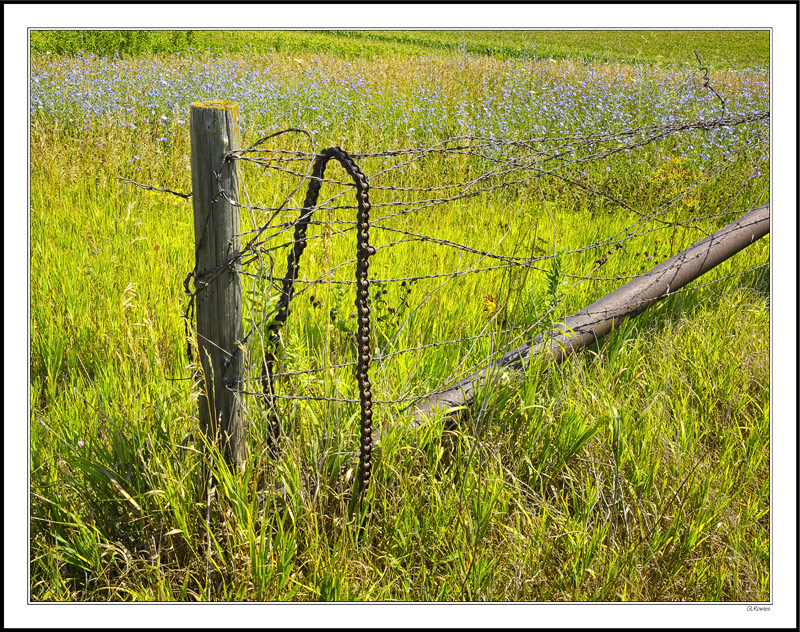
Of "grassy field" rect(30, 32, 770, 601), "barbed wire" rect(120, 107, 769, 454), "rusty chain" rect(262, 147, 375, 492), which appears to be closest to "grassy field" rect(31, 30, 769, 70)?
"barbed wire" rect(120, 107, 769, 454)

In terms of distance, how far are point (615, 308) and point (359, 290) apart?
1.66 metres

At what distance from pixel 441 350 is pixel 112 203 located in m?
2.98

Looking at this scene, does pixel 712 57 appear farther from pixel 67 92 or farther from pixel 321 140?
pixel 67 92

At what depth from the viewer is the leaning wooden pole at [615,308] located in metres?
2.51

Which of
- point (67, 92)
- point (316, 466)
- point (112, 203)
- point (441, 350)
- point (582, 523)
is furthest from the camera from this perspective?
point (67, 92)

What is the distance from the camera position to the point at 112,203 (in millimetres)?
4633

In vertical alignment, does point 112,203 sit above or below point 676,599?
above

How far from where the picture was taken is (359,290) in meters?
1.96

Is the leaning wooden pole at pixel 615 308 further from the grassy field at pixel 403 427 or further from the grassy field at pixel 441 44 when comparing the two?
the grassy field at pixel 441 44

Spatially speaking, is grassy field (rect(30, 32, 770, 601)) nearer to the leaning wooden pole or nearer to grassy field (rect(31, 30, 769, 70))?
the leaning wooden pole

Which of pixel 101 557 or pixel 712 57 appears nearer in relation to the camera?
pixel 101 557

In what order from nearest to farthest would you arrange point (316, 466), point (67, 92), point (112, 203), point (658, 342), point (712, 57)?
point (316, 466) → point (658, 342) → point (112, 203) → point (67, 92) → point (712, 57)

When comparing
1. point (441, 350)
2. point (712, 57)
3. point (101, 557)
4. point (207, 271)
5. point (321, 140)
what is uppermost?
point (712, 57)

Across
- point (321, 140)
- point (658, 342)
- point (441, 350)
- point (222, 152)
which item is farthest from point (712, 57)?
point (222, 152)
